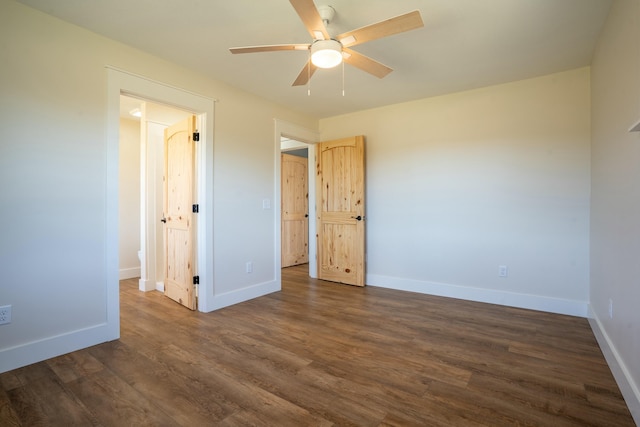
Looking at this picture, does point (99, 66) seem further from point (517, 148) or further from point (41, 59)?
point (517, 148)

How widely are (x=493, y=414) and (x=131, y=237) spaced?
505cm

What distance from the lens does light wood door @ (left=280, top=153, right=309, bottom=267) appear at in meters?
5.86

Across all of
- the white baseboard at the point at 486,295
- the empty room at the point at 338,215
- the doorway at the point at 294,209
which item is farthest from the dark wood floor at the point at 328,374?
the doorway at the point at 294,209

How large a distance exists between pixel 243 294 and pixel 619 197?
11.1 feet

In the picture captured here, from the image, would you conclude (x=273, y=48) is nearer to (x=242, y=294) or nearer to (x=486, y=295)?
(x=242, y=294)

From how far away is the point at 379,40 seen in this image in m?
2.48

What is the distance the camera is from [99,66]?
2430mm

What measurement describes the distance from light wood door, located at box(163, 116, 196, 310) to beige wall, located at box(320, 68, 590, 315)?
235cm

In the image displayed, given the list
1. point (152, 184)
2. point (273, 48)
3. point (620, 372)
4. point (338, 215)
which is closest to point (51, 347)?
point (152, 184)

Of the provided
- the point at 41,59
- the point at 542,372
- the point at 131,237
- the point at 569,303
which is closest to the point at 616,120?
the point at 542,372

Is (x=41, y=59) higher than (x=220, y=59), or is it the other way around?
(x=220, y=59)

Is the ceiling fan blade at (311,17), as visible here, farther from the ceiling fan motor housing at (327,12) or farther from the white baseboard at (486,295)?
the white baseboard at (486,295)

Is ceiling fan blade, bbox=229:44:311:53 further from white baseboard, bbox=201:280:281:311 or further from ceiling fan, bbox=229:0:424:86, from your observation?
white baseboard, bbox=201:280:281:311

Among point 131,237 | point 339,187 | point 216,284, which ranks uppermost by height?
point 339,187
